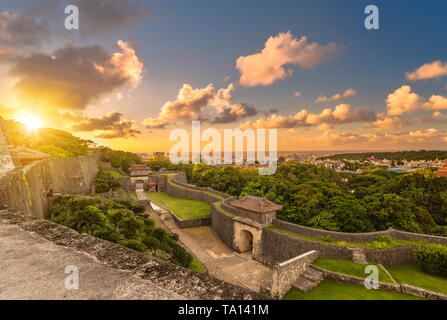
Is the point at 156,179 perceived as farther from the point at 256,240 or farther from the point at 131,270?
the point at 131,270

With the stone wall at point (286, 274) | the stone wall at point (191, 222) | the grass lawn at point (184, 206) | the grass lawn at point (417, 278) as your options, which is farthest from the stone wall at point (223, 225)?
the grass lawn at point (417, 278)

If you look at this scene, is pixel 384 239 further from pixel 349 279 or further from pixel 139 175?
pixel 139 175

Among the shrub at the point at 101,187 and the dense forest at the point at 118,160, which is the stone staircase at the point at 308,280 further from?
the dense forest at the point at 118,160

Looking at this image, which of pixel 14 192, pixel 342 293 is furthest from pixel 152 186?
pixel 14 192

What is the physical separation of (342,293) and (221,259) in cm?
912

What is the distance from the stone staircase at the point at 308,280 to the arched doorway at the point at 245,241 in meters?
6.80

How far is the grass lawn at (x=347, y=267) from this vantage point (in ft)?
40.1

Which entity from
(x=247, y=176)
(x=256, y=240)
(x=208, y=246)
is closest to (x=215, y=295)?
(x=256, y=240)

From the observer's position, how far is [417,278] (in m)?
12.7

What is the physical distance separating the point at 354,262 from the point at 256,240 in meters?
7.08

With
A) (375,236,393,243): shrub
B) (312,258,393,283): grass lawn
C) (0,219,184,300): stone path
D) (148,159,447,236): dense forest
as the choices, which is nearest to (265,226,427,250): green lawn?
(375,236,393,243): shrub

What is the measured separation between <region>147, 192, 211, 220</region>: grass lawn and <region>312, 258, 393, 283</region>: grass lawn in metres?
14.1

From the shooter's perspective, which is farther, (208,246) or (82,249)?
(208,246)

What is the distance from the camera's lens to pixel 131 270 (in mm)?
2508
